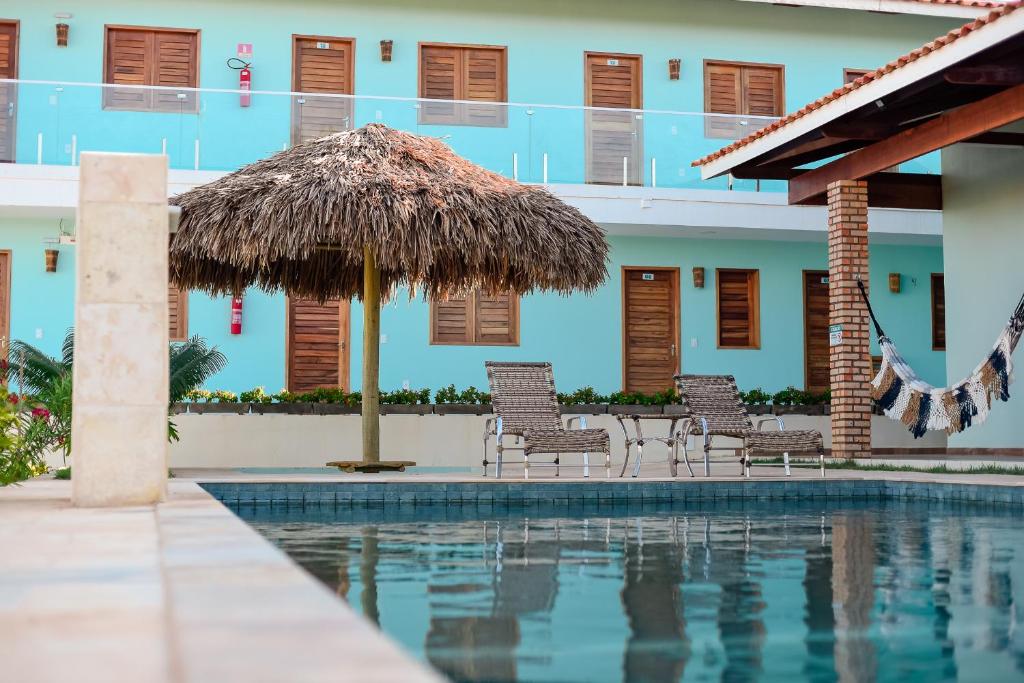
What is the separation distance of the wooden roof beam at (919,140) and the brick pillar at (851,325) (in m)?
0.25

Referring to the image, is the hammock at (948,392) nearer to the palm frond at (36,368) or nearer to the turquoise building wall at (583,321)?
the turquoise building wall at (583,321)

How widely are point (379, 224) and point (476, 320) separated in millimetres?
5844

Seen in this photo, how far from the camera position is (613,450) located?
13.6 metres

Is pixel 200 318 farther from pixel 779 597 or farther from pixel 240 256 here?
pixel 779 597

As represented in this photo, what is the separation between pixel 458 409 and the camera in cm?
1320

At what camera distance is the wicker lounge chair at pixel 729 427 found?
392 inches

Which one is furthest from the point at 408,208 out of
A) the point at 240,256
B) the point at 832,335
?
the point at 832,335

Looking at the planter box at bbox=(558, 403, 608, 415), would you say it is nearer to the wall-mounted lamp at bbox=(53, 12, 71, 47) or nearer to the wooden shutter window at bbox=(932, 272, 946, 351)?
the wooden shutter window at bbox=(932, 272, 946, 351)

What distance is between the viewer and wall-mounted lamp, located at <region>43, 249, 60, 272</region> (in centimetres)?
1422

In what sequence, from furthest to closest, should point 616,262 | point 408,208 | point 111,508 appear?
1. point 616,262
2. point 408,208
3. point 111,508

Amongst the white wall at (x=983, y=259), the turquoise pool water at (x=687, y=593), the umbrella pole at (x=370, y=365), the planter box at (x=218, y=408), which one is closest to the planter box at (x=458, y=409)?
the planter box at (x=218, y=408)

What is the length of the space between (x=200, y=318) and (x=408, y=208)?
5.75 meters

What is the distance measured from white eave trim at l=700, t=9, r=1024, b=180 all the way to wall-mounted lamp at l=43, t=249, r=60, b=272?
725cm

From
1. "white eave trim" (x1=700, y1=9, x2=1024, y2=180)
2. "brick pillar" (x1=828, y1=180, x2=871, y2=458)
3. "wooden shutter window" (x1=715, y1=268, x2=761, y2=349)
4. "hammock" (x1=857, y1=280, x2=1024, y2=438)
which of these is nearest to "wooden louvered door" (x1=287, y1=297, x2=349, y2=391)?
"wooden shutter window" (x1=715, y1=268, x2=761, y2=349)
